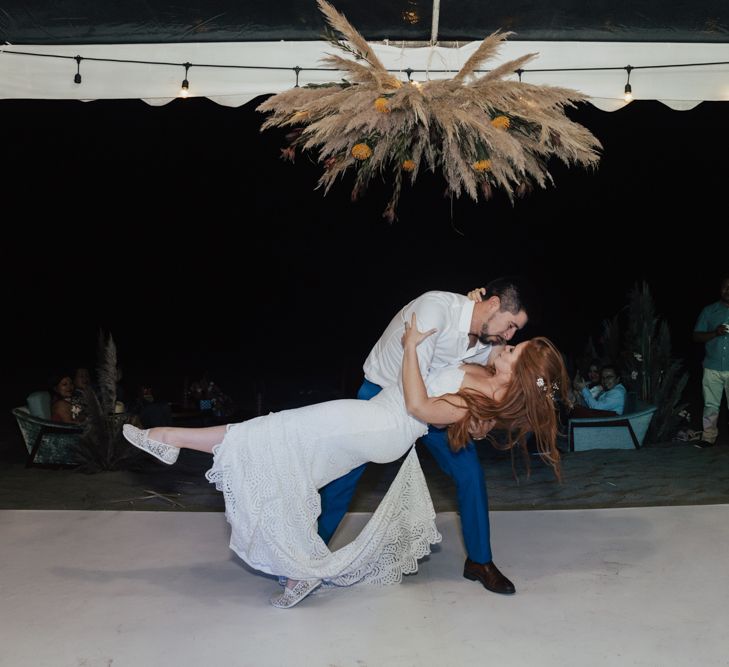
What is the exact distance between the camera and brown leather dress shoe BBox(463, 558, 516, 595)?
A: 3.80 m

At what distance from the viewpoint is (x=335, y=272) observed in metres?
14.2

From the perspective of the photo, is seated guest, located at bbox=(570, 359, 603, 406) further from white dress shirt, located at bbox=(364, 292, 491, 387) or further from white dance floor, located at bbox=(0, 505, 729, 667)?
white dress shirt, located at bbox=(364, 292, 491, 387)

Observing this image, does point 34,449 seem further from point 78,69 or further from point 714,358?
point 714,358

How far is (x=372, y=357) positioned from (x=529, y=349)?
812 mm

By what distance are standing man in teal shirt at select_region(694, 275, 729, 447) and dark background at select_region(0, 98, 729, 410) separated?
13.4 feet

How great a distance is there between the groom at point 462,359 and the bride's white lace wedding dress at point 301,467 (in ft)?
0.68

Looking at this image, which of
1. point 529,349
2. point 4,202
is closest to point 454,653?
point 529,349

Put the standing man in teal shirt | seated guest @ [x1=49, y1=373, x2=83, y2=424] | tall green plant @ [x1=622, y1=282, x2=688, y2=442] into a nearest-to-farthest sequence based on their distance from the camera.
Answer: seated guest @ [x1=49, y1=373, x2=83, y2=424], the standing man in teal shirt, tall green plant @ [x1=622, y1=282, x2=688, y2=442]

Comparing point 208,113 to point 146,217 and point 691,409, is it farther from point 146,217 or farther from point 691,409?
point 691,409

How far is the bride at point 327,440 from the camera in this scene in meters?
3.65

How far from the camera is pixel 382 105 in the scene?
321cm

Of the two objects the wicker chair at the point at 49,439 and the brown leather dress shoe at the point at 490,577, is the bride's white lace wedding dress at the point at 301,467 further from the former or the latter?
the wicker chair at the point at 49,439

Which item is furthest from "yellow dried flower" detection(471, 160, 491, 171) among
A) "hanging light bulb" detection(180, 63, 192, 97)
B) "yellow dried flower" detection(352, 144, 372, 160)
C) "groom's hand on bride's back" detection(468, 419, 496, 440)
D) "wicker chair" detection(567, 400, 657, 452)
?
"wicker chair" detection(567, 400, 657, 452)

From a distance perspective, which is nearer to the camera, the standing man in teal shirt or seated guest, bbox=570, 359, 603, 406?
the standing man in teal shirt
